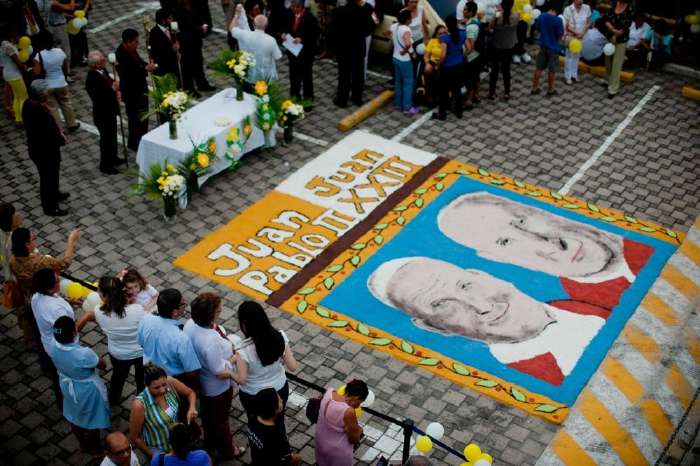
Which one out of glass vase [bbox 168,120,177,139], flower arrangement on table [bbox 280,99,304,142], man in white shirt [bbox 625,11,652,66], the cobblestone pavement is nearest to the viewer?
the cobblestone pavement

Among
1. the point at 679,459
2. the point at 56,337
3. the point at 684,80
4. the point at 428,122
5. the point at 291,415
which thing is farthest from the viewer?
the point at 684,80

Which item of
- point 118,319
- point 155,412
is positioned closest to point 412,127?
point 118,319

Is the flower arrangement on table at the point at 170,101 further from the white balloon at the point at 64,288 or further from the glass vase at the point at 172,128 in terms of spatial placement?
the white balloon at the point at 64,288

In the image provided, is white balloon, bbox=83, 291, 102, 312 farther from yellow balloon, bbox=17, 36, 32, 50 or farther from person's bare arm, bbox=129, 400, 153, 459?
yellow balloon, bbox=17, 36, 32, 50

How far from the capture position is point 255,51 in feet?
46.0

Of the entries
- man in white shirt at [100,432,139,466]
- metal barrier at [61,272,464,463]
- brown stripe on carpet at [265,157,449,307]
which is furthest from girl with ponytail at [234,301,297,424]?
brown stripe on carpet at [265,157,449,307]

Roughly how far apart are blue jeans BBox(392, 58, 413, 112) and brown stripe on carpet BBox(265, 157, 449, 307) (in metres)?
1.61

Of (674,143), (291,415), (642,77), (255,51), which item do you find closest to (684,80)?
(642,77)

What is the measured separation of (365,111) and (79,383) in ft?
26.9

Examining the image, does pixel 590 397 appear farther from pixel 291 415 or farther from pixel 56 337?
pixel 56 337

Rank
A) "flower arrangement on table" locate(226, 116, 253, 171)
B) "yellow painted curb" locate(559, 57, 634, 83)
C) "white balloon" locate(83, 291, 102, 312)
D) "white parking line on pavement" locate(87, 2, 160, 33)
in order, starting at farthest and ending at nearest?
"white parking line on pavement" locate(87, 2, 160, 33)
"yellow painted curb" locate(559, 57, 634, 83)
"flower arrangement on table" locate(226, 116, 253, 171)
"white balloon" locate(83, 291, 102, 312)

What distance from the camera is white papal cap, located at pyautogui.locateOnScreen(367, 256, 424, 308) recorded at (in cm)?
1109

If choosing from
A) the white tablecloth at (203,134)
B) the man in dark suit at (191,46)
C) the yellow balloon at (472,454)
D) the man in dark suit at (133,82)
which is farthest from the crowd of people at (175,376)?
the man in dark suit at (191,46)

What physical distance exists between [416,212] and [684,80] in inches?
275
